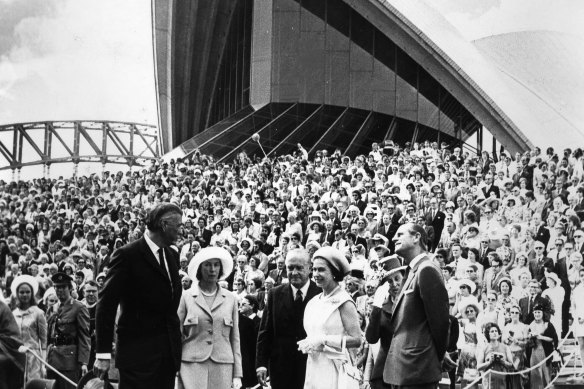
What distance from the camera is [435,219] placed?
14.8m

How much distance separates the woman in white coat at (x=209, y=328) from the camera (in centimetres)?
636

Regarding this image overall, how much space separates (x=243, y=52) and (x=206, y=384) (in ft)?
98.1

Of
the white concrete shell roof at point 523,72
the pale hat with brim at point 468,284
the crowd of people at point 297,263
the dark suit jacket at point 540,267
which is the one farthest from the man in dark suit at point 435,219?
the white concrete shell roof at point 523,72

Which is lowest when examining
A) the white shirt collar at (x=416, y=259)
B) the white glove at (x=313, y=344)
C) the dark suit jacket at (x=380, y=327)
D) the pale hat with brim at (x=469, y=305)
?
the white glove at (x=313, y=344)

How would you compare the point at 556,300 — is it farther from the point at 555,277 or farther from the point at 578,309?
the point at 578,309

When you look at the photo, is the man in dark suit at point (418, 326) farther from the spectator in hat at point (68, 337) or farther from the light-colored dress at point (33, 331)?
the light-colored dress at point (33, 331)

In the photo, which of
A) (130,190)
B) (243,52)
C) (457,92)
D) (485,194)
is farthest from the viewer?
(243,52)

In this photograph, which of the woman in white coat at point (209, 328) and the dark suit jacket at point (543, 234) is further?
the dark suit jacket at point (543, 234)

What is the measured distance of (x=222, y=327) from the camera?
6.51m

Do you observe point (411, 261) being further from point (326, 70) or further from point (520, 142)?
point (326, 70)

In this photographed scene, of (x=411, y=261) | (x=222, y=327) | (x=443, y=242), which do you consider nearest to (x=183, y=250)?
(x=443, y=242)

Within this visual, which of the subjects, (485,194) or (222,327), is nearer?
(222,327)

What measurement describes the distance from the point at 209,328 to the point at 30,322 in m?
3.21

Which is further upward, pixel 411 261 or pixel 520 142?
pixel 520 142
